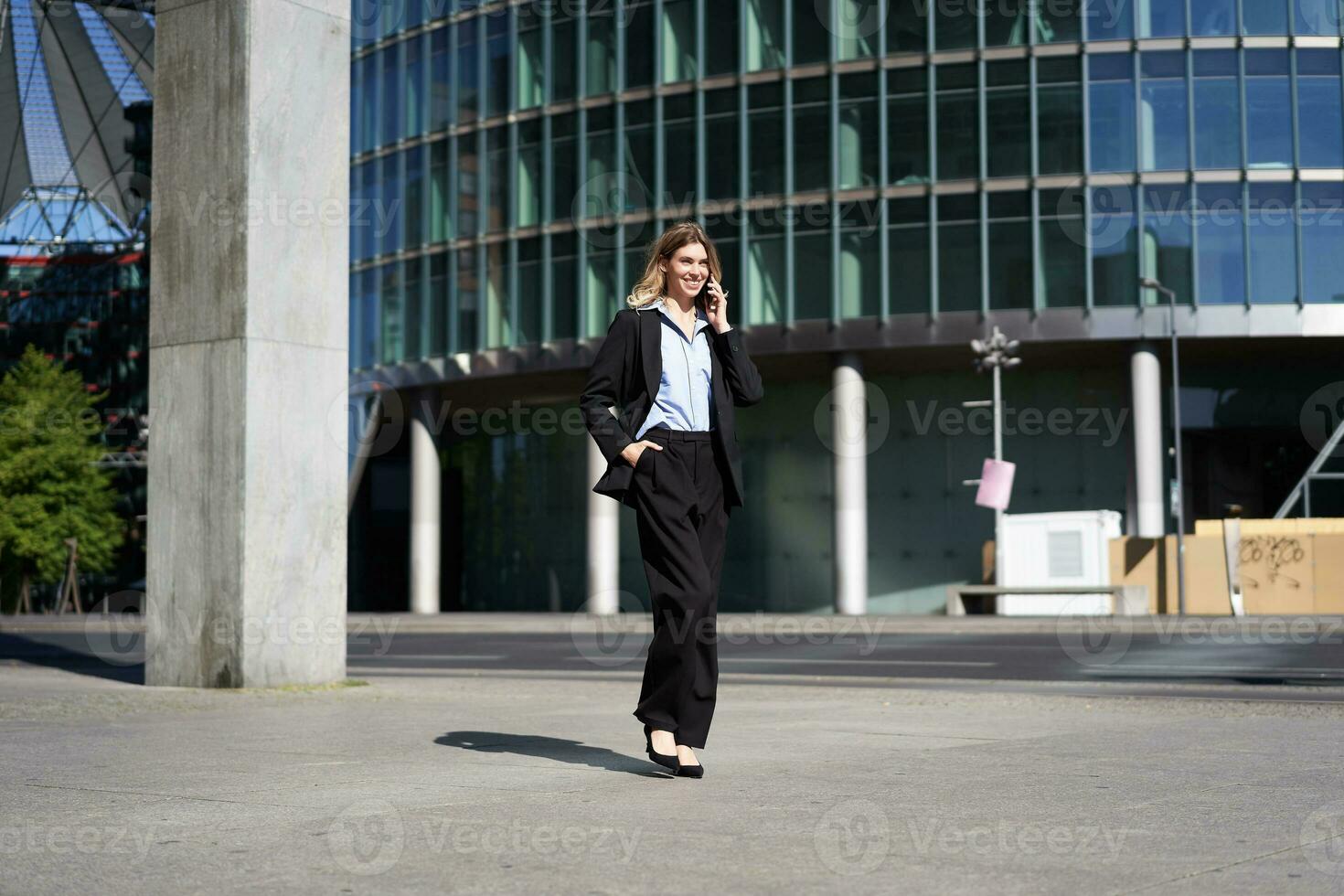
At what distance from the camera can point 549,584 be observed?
44875 millimetres

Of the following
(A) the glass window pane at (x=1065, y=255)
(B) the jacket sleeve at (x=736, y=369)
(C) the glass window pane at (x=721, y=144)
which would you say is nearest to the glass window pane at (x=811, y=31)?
(C) the glass window pane at (x=721, y=144)

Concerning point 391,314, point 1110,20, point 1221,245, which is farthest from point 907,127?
point 391,314

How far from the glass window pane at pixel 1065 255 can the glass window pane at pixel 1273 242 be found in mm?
3457

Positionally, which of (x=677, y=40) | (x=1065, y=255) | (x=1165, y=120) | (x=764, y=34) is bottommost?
(x=1065, y=255)

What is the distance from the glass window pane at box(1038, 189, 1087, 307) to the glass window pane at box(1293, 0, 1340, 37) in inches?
231

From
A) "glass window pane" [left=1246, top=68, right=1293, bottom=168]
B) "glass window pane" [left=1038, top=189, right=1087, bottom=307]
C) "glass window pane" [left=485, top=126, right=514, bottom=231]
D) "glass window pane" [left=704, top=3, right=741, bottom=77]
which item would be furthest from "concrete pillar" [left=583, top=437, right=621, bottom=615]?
"glass window pane" [left=1246, top=68, right=1293, bottom=168]

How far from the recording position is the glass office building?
1356 inches

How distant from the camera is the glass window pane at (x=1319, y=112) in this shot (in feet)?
112

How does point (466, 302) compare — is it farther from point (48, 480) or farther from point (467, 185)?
point (48, 480)

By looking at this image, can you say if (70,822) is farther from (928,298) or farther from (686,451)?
(928,298)

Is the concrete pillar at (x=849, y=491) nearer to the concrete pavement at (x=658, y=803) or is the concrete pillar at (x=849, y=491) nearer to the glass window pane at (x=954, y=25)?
the glass window pane at (x=954, y=25)

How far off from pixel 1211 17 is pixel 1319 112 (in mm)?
3033

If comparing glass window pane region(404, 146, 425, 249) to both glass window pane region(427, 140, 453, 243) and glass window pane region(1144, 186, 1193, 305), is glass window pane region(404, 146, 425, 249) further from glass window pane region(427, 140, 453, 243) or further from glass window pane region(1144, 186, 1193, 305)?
glass window pane region(1144, 186, 1193, 305)

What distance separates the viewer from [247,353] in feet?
33.4
